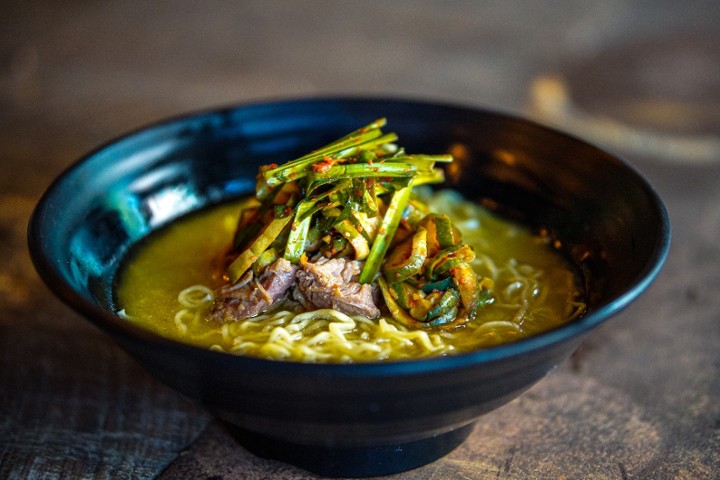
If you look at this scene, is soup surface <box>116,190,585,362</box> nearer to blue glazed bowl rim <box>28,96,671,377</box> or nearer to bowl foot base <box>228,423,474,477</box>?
bowl foot base <box>228,423,474,477</box>

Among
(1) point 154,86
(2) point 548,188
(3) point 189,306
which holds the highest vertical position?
(2) point 548,188

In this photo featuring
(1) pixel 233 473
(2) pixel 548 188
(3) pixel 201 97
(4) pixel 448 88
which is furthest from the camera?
(4) pixel 448 88

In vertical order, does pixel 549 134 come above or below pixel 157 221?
above

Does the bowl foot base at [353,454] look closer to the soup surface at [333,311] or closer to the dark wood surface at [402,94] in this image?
the dark wood surface at [402,94]

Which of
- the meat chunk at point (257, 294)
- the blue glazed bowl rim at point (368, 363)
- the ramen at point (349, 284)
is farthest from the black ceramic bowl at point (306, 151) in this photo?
the meat chunk at point (257, 294)

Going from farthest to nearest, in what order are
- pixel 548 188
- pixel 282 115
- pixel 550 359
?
1. pixel 282 115
2. pixel 548 188
3. pixel 550 359

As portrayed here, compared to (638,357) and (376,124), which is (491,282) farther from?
(638,357)

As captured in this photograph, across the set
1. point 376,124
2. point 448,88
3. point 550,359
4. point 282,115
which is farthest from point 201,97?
point 550,359

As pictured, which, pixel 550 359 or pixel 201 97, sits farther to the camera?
pixel 201 97
